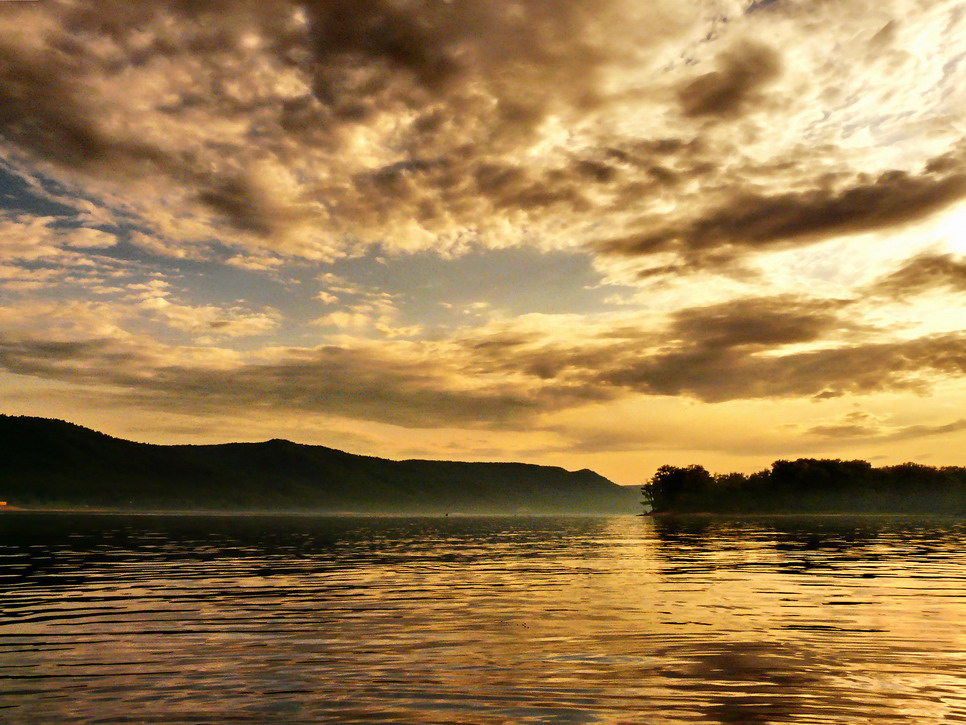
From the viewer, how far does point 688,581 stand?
37.2 meters

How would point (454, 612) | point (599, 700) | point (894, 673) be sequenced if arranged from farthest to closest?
point (454, 612)
point (894, 673)
point (599, 700)

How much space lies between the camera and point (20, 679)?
1541 centimetres

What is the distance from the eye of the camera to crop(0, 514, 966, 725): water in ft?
43.4

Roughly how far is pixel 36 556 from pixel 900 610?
54597mm

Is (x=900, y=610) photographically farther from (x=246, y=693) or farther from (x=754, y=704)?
(x=246, y=693)

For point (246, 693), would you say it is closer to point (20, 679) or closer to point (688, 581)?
point (20, 679)

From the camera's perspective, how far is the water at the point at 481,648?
1323 centimetres

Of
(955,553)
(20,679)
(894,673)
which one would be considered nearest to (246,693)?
(20,679)

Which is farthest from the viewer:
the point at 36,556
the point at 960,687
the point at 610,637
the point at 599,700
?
the point at 36,556

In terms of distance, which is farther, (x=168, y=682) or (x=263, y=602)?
(x=263, y=602)

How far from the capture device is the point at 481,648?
18.8m

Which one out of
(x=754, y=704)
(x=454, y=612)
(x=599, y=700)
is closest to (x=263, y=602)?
(x=454, y=612)

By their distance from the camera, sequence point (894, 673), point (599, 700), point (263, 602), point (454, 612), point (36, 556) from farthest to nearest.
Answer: point (36, 556) < point (263, 602) < point (454, 612) < point (894, 673) < point (599, 700)

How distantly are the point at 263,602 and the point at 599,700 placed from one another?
18.6m
